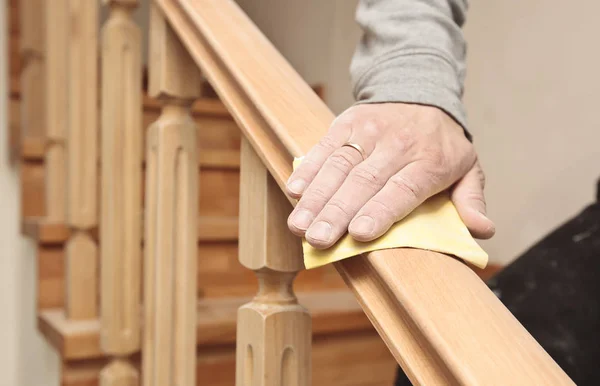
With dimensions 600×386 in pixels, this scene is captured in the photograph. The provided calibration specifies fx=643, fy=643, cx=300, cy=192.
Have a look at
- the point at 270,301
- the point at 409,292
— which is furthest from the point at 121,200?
the point at 409,292

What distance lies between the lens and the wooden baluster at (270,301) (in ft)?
2.05

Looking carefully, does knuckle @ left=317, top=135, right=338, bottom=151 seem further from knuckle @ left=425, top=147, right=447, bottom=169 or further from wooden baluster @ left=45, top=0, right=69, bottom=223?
wooden baluster @ left=45, top=0, right=69, bottom=223

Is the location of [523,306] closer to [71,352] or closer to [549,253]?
[549,253]

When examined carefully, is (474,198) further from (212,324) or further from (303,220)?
(212,324)

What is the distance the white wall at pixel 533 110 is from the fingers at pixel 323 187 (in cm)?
114

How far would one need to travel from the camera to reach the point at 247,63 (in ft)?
2.25

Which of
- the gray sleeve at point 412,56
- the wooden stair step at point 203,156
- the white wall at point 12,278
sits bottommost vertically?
the white wall at point 12,278

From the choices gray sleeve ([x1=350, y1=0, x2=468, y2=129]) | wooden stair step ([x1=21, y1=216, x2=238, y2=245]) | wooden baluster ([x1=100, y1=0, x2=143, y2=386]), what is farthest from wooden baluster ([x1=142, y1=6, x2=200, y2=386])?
wooden stair step ([x1=21, y1=216, x2=238, y2=245])

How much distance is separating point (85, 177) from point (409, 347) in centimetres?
94

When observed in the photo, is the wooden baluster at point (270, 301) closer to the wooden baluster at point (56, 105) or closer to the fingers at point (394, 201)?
the fingers at point (394, 201)

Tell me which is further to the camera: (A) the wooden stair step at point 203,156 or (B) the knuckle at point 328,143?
(A) the wooden stair step at point 203,156

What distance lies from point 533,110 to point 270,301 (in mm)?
1212

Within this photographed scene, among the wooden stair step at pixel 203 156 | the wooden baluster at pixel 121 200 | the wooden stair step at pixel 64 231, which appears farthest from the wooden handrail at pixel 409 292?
the wooden stair step at pixel 203 156

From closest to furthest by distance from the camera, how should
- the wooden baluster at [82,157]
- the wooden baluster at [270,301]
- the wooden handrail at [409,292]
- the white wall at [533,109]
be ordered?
1. the wooden handrail at [409,292]
2. the wooden baluster at [270,301]
3. the wooden baluster at [82,157]
4. the white wall at [533,109]
